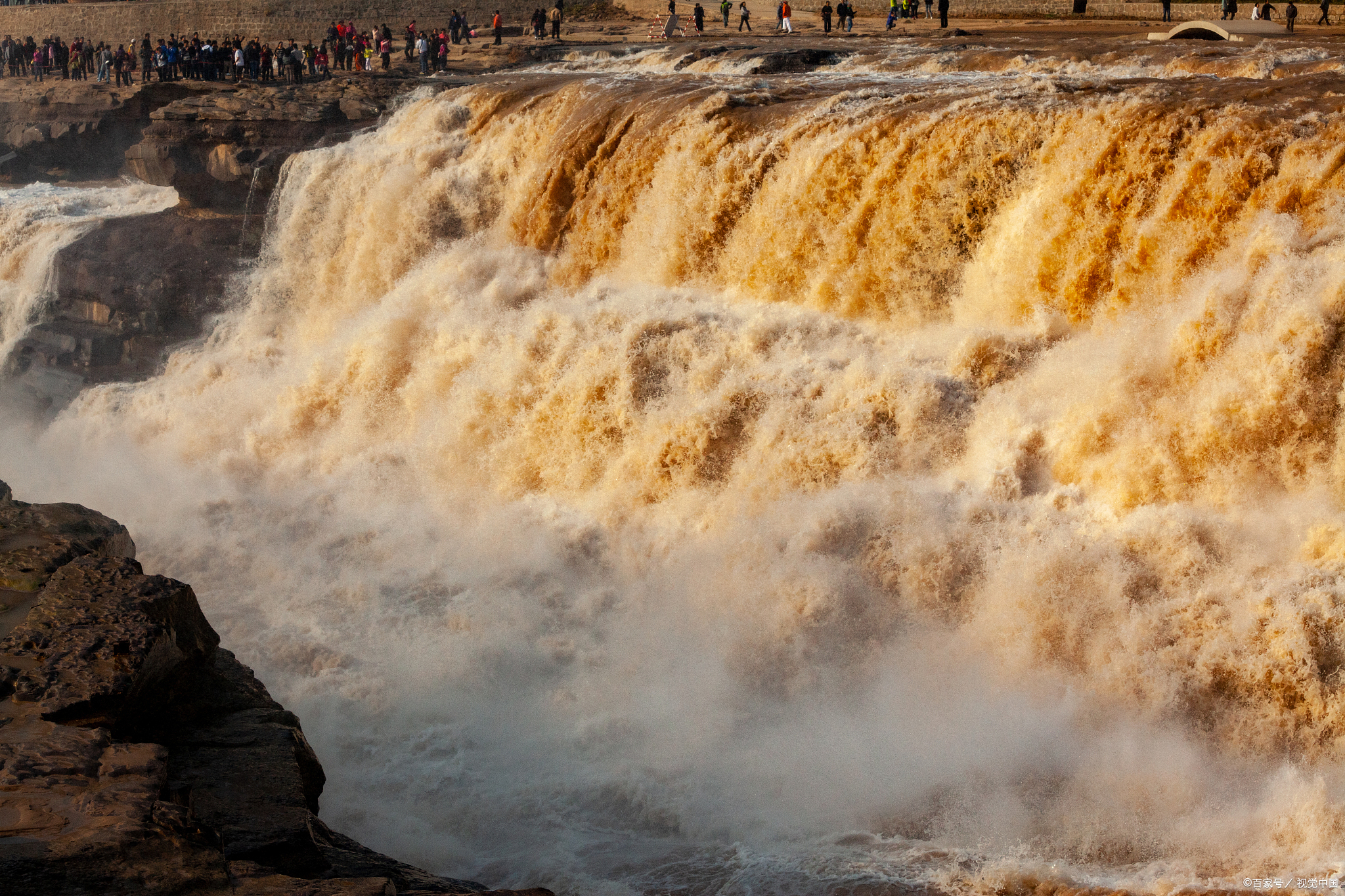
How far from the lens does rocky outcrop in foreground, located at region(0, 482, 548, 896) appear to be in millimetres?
4207

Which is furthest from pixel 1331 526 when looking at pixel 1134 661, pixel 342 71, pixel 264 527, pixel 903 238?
pixel 342 71

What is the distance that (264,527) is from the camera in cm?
1020

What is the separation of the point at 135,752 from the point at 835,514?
446 centimetres

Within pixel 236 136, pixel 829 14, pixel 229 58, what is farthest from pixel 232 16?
pixel 236 136

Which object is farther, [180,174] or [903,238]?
[180,174]

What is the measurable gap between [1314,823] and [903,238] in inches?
197

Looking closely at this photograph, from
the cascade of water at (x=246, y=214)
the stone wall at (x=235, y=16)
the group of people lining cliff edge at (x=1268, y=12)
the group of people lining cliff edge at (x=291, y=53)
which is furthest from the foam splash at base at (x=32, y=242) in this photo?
the group of people lining cliff edge at (x=1268, y=12)

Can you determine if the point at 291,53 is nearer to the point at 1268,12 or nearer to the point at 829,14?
the point at 829,14

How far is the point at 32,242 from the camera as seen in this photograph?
608 inches

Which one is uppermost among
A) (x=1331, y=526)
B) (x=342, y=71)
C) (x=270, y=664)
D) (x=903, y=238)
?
(x=342, y=71)

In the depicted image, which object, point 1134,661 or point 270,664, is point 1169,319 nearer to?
point 1134,661

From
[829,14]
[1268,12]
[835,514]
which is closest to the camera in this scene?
[835,514]

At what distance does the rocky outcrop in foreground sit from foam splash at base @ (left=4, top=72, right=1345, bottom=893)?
799 mm

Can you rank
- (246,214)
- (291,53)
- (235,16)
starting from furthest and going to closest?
(235,16) → (291,53) → (246,214)
